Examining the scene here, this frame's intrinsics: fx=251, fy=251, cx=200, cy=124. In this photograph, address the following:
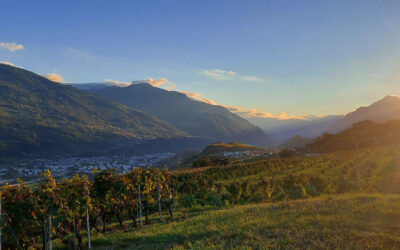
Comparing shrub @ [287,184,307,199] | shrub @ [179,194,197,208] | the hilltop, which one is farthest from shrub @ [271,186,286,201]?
the hilltop

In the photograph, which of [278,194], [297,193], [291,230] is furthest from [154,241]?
[297,193]

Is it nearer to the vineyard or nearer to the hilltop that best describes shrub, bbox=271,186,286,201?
the vineyard

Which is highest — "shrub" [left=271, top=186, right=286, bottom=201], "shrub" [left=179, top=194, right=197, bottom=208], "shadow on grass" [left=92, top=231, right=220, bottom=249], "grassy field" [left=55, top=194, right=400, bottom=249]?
"grassy field" [left=55, top=194, right=400, bottom=249]

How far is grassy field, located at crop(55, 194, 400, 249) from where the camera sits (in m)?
9.92

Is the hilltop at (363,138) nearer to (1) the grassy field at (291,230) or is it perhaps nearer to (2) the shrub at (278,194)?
(2) the shrub at (278,194)

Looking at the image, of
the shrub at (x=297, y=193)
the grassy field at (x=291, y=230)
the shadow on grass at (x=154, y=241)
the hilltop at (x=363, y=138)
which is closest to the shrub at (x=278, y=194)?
the shrub at (x=297, y=193)

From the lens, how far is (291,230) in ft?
37.9

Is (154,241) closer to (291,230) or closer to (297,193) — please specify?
(291,230)

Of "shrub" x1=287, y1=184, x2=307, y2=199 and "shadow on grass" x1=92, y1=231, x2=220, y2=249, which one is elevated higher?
"shadow on grass" x1=92, y1=231, x2=220, y2=249

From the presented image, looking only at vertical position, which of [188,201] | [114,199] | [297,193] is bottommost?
[188,201]

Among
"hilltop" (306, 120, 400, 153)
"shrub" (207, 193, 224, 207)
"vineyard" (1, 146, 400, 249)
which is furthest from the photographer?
"hilltop" (306, 120, 400, 153)

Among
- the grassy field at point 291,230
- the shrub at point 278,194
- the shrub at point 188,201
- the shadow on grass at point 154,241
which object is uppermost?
the grassy field at point 291,230

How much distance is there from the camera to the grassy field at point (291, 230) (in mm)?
9922

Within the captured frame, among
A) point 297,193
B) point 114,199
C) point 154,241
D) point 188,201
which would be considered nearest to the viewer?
point 154,241
